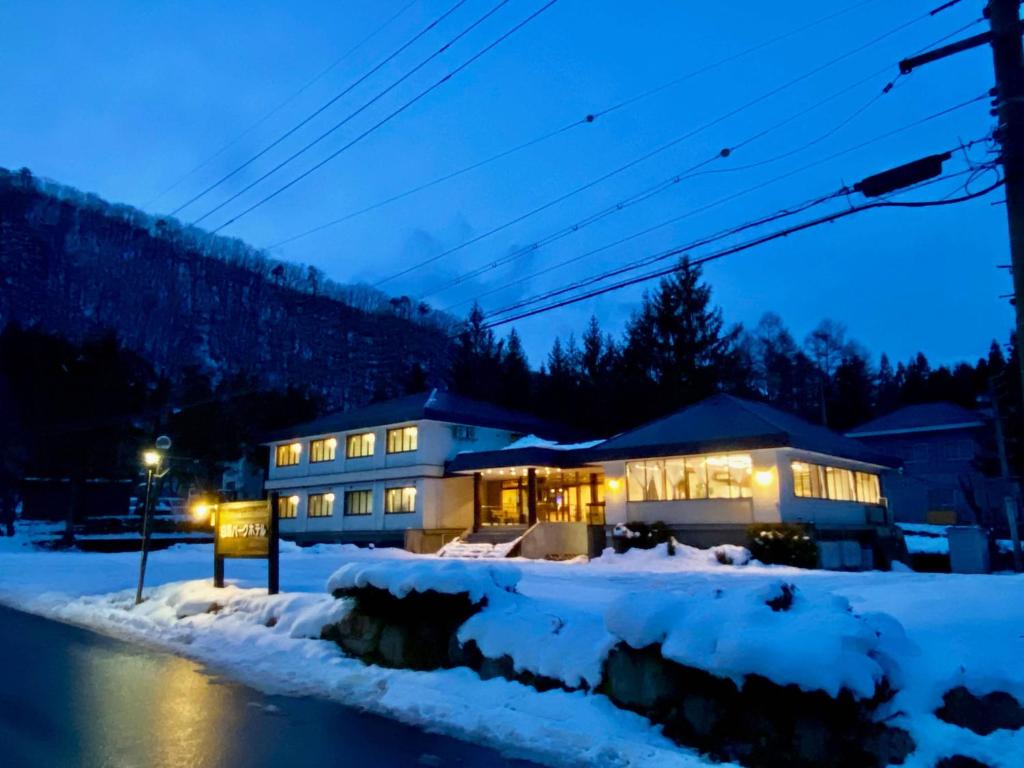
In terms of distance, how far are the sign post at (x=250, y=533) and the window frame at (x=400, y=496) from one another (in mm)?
17267

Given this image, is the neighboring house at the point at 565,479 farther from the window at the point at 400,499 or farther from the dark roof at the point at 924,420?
the dark roof at the point at 924,420

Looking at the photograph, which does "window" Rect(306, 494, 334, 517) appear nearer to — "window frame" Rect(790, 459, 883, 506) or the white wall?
the white wall

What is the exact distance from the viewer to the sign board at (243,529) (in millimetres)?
13984

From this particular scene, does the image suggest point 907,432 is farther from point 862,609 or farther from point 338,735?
point 338,735

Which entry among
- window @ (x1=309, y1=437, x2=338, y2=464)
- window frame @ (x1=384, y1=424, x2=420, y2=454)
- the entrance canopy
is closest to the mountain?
window @ (x1=309, y1=437, x2=338, y2=464)

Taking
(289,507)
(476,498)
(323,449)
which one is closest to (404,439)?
(476,498)

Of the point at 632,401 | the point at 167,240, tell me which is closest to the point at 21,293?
the point at 167,240

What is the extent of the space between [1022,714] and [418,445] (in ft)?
91.9

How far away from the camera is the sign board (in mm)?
13984

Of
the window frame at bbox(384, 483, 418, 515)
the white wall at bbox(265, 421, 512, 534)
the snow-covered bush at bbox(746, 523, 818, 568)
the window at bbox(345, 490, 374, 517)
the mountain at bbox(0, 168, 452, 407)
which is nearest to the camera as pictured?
the snow-covered bush at bbox(746, 523, 818, 568)

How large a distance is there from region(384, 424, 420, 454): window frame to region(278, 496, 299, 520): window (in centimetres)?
749

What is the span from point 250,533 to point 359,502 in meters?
21.2

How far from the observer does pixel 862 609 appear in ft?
32.7

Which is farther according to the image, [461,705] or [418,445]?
[418,445]
